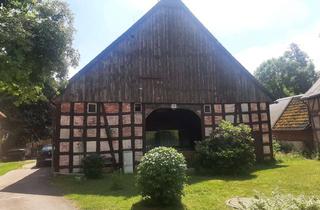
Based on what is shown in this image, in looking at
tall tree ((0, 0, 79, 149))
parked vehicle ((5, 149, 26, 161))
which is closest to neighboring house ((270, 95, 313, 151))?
tall tree ((0, 0, 79, 149))

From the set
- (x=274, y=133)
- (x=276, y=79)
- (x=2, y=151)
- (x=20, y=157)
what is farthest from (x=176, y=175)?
(x=276, y=79)

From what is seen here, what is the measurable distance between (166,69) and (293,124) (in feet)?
43.0

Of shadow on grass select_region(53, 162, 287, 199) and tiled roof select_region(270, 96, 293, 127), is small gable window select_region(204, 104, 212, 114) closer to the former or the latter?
shadow on grass select_region(53, 162, 287, 199)

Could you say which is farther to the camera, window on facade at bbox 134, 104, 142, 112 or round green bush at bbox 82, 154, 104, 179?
window on facade at bbox 134, 104, 142, 112

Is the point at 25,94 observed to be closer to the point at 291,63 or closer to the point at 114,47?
the point at 114,47

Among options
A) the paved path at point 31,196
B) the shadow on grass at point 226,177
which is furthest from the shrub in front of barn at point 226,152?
the paved path at point 31,196

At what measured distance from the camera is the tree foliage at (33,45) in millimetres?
9430

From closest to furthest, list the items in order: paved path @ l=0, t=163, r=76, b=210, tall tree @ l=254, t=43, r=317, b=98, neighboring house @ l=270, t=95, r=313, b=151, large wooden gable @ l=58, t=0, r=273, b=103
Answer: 1. paved path @ l=0, t=163, r=76, b=210
2. large wooden gable @ l=58, t=0, r=273, b=103
3. neighboring house @ l=270, t=95, r=313, b=151
4. tall tree @ l=254, t=43, r=317, b=98

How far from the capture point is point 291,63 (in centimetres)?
5747

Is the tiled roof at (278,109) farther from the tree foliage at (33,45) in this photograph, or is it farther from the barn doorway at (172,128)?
the tree foliage at (33,45)

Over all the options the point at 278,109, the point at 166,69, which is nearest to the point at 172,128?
the point at 166,69

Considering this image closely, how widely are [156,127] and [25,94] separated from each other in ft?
50.1

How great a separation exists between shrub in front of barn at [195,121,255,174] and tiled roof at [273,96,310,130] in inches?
379

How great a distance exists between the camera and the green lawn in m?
11.2
